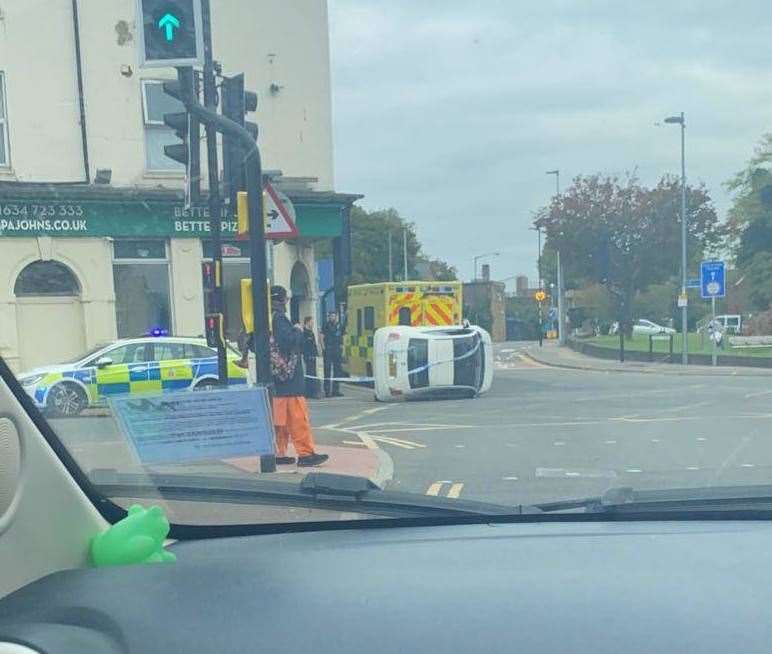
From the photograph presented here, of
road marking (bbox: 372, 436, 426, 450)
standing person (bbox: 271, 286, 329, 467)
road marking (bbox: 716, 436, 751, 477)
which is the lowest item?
road marking (bbox: 372, 436, 426, 450)

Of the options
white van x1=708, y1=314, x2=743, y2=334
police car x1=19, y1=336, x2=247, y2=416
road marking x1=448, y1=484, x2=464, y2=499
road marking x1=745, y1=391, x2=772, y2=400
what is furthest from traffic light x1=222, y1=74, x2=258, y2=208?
road marking x1=745, y1=391, x2=772, y2=400

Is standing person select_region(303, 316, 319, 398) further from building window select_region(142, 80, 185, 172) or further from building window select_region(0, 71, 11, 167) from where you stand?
building window select_region(0, 71, 11, 167)

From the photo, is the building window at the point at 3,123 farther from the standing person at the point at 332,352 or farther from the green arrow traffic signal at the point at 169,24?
the standing person at the point at 332,352

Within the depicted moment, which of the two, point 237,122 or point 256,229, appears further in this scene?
point 256,229

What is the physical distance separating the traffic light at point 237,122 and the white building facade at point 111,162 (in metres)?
0.05

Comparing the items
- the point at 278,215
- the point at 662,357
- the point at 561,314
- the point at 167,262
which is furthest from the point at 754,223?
the point at 662,357

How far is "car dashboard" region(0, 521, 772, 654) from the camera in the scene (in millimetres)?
1545

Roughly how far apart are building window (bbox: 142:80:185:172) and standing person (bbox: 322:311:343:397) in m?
1.15

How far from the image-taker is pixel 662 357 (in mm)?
6379

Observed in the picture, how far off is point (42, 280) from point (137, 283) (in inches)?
15.0

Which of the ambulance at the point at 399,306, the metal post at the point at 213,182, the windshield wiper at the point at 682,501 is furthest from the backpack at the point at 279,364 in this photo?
the windshield wiper at the point at 682,501

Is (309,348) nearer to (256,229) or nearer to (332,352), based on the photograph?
(332,352)

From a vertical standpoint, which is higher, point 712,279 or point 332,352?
point 712,279

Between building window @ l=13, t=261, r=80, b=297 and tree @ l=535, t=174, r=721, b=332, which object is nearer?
building window @ l=13, t=261, r=80, b=297
